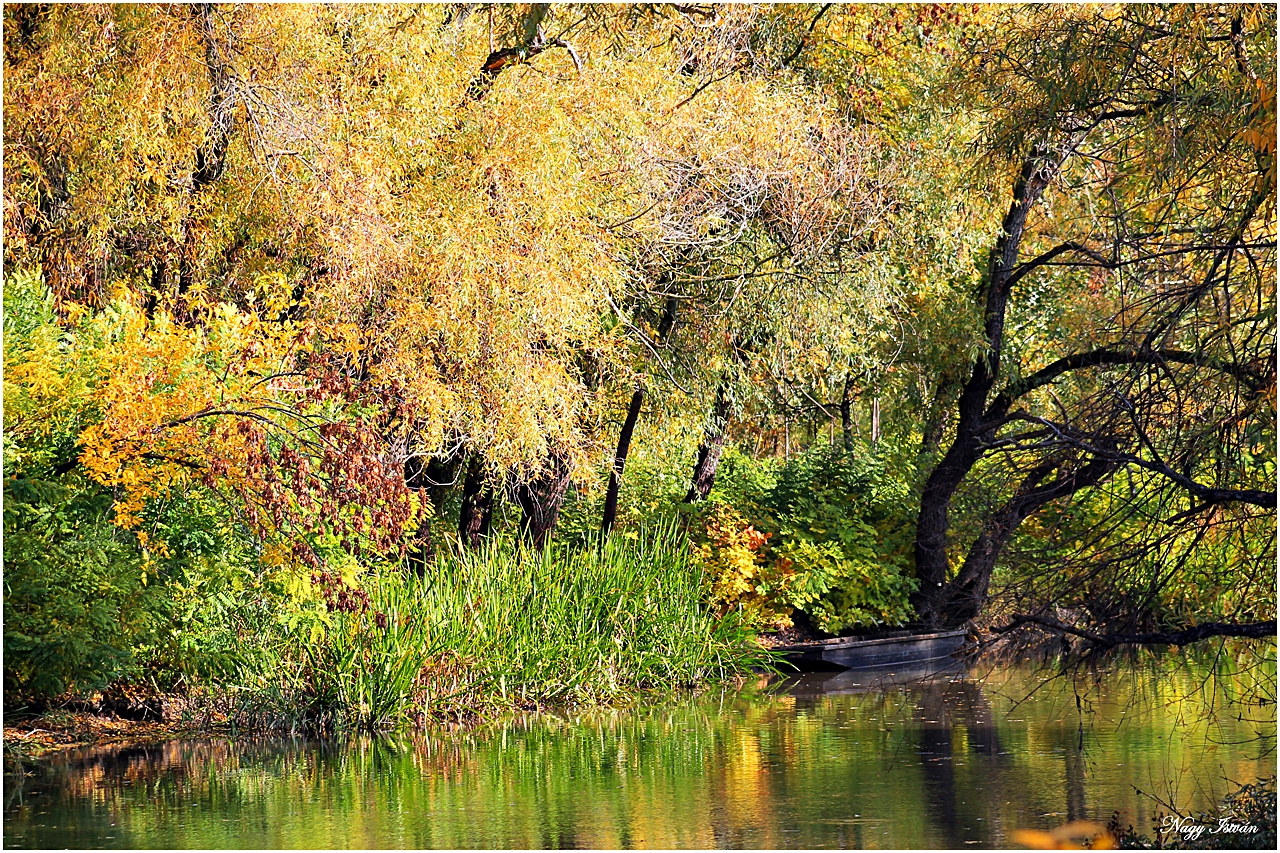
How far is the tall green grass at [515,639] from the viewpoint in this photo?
1121 cm

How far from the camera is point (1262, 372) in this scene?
6734 millimetres

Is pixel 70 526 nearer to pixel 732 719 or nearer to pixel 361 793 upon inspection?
pixel 361 793

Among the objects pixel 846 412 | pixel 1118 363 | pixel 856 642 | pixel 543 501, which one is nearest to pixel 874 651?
pixel 856 642

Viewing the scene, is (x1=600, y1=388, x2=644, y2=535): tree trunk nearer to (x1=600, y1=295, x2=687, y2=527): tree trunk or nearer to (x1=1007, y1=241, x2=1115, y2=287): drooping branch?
(x1=600, y1=295, x2=687, y2=527): tree trunk

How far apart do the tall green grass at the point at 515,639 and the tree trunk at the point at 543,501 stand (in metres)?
0.95

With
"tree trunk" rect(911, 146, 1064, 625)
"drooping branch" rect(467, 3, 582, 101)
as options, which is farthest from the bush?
"drooping branch" rect(467, 3, 582, 101)

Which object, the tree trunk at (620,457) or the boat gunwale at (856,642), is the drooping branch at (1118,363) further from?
the tree trunk at (620,457)

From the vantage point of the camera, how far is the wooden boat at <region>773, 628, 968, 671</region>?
51.5 ft

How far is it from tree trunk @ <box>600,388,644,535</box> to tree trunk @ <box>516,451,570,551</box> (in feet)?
1.76

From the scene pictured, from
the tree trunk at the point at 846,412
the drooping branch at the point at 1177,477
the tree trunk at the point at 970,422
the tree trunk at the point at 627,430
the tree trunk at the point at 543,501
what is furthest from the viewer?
the tree trunk at the point at 846,412

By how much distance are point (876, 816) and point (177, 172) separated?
6483mm

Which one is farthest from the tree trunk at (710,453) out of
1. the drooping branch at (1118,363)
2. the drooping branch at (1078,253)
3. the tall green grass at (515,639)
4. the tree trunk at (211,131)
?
the drooping branch at (1078,253)

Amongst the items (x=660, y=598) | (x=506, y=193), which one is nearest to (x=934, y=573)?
(x=660, y=598)

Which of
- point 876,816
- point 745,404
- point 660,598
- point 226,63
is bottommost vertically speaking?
point 876,816
